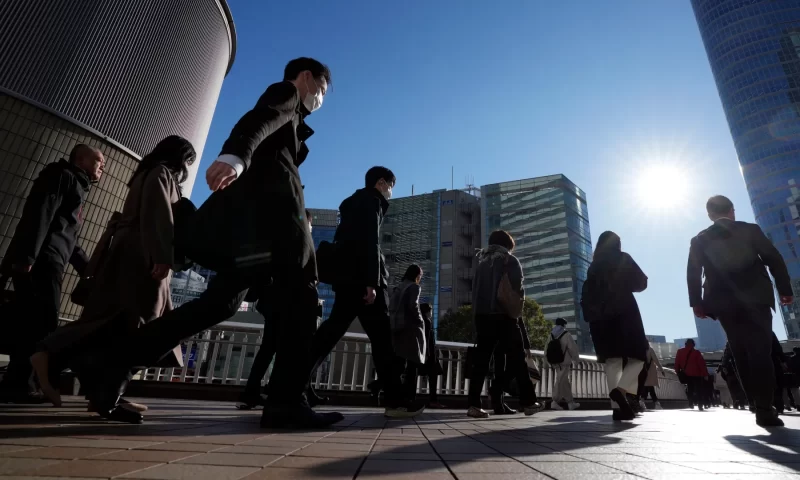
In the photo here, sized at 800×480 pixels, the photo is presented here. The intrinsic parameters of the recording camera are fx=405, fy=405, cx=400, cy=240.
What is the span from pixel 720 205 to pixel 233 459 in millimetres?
4607

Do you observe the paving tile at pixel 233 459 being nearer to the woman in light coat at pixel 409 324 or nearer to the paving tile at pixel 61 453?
the paving tile at pixel 61 453

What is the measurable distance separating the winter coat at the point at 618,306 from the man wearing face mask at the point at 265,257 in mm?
3040

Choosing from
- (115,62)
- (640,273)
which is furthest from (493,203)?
(640,273)

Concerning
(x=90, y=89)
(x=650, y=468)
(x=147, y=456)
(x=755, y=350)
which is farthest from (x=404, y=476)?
(x=90, y=89)

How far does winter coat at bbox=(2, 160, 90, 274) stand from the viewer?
2770 mm

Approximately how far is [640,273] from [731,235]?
0.83 meters

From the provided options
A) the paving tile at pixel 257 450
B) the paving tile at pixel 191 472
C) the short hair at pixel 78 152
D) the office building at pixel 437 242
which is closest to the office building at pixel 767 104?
the office building at pixel 437 242

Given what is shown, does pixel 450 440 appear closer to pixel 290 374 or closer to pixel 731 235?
pixel 290 374

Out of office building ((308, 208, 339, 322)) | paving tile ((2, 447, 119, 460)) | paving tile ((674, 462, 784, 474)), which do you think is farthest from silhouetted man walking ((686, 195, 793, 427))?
office building ((308, 208, 339, 322))

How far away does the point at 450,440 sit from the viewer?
6.48ft

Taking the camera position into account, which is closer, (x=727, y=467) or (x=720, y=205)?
(x=727, y=467)

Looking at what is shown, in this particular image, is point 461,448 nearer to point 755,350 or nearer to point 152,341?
point 152,341

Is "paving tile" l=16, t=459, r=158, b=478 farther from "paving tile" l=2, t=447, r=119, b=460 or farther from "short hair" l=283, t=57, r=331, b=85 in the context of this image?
"short hair" l=283, t=57, r=331, b=85

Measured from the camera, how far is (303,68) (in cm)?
253
